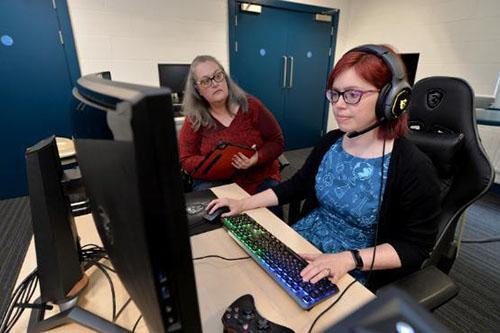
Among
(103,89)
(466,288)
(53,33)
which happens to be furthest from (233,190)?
(53,33)

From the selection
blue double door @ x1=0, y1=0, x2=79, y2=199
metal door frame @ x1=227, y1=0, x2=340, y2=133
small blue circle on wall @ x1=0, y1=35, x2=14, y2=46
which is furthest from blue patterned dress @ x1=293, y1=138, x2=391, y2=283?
small blue circle on wall @ x1=0, y1=35, x2=14, y2=46

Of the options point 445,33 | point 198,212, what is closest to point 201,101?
point 198,212

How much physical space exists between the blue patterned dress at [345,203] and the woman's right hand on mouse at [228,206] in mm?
267

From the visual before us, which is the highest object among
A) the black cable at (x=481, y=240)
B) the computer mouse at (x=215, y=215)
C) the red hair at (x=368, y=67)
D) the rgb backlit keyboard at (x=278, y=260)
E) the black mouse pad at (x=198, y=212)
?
the red hair at (x=368, y=67)

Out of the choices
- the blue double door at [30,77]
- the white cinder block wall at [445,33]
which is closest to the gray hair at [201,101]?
the blue double door at [30,77]

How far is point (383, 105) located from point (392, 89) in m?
0.05

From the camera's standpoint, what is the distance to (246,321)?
54 centimetres

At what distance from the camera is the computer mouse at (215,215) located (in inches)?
36.9

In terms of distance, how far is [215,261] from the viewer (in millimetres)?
759

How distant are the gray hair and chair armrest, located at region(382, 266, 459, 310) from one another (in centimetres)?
119

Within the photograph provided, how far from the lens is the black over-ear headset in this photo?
77cm

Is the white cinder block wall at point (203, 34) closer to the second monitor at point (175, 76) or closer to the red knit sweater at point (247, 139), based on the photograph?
the second monitor at point (175, 76)

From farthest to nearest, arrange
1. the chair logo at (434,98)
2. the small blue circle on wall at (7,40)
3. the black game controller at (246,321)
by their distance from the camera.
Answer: the small blue circle on wall at (7,40)
the chair logo at (434,98)
the black game controller at (246,321)

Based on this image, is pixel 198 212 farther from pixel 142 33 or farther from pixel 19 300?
pixel 142 33
